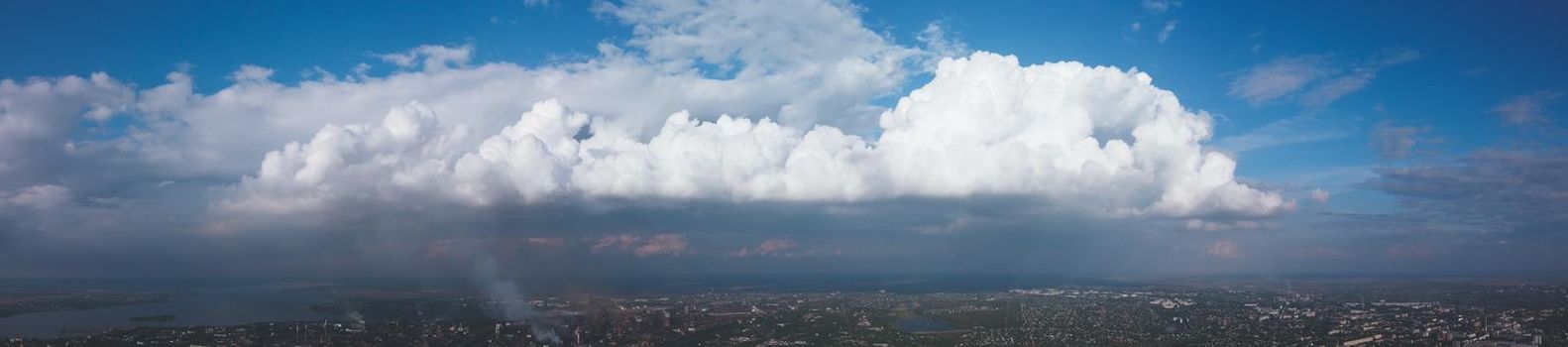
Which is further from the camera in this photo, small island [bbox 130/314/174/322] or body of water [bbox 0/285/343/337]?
small island [bbox 130/314/174/322]

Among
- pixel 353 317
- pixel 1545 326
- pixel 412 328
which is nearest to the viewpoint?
Answer: pixel 1545 326

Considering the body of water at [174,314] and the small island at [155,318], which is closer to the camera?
the body of water at [174,314]

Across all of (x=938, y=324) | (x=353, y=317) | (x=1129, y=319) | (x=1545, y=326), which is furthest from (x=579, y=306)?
(x=1545, y=326)

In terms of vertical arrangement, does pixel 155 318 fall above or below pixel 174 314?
above

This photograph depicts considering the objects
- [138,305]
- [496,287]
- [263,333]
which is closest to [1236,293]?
[496,287]

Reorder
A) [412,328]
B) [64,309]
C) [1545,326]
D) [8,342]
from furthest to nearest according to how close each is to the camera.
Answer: [64,309]
[412,328]
[1545,326]
[8,342]

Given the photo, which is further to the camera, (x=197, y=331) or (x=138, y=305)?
(x=138, y=305)

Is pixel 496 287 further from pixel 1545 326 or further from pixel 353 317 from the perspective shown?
pixel 1545 326
